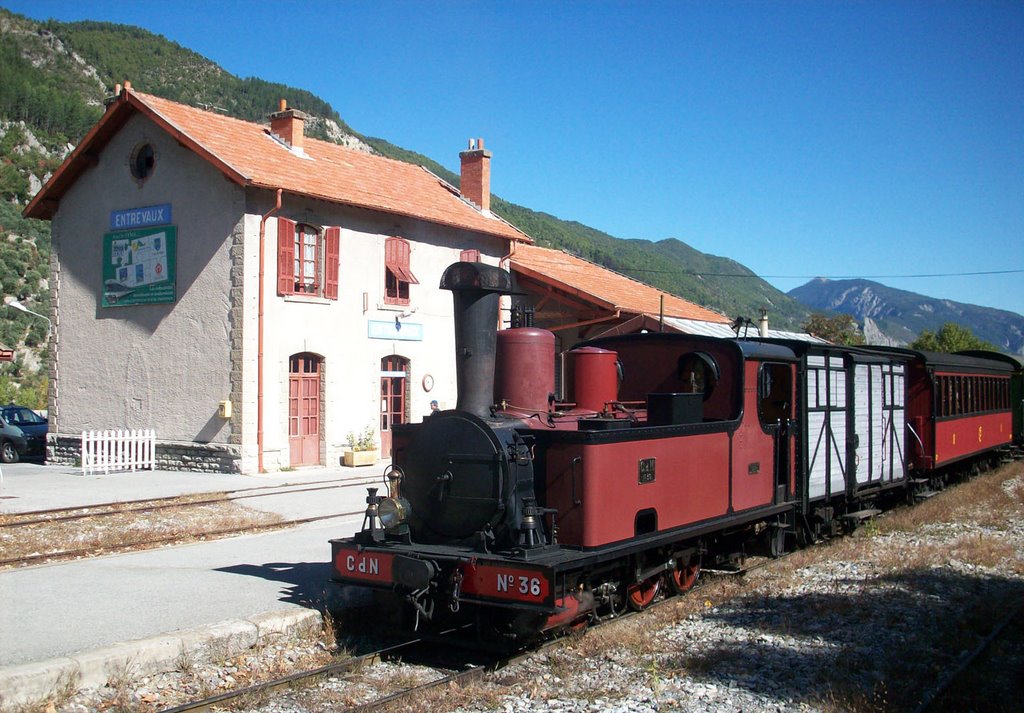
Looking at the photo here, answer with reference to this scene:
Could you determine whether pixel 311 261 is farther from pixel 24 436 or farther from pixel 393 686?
pixel 393 686

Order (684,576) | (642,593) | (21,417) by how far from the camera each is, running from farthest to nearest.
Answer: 1. (21,417)
2. (684,576)
3. (642,593)

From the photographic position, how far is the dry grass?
1038cm

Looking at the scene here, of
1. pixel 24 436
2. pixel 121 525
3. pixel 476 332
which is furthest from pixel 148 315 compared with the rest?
pixel 476 332

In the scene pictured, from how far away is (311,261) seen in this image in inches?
762

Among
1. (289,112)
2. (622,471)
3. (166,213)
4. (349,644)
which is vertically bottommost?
(349,644)

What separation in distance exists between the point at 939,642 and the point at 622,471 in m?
2.89

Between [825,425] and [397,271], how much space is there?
12.3m

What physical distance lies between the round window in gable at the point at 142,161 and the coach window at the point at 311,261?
12.0 feet

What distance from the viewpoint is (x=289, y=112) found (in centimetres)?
2092

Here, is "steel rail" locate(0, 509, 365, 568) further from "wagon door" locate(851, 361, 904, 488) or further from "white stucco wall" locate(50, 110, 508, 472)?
"wagon door" locate(851, 361, 904, 488)

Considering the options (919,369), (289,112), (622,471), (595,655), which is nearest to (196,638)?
(595,655)

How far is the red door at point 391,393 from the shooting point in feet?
68.7

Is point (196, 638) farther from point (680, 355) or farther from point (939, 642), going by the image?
point (939, 642)

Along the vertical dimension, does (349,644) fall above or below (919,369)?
below
